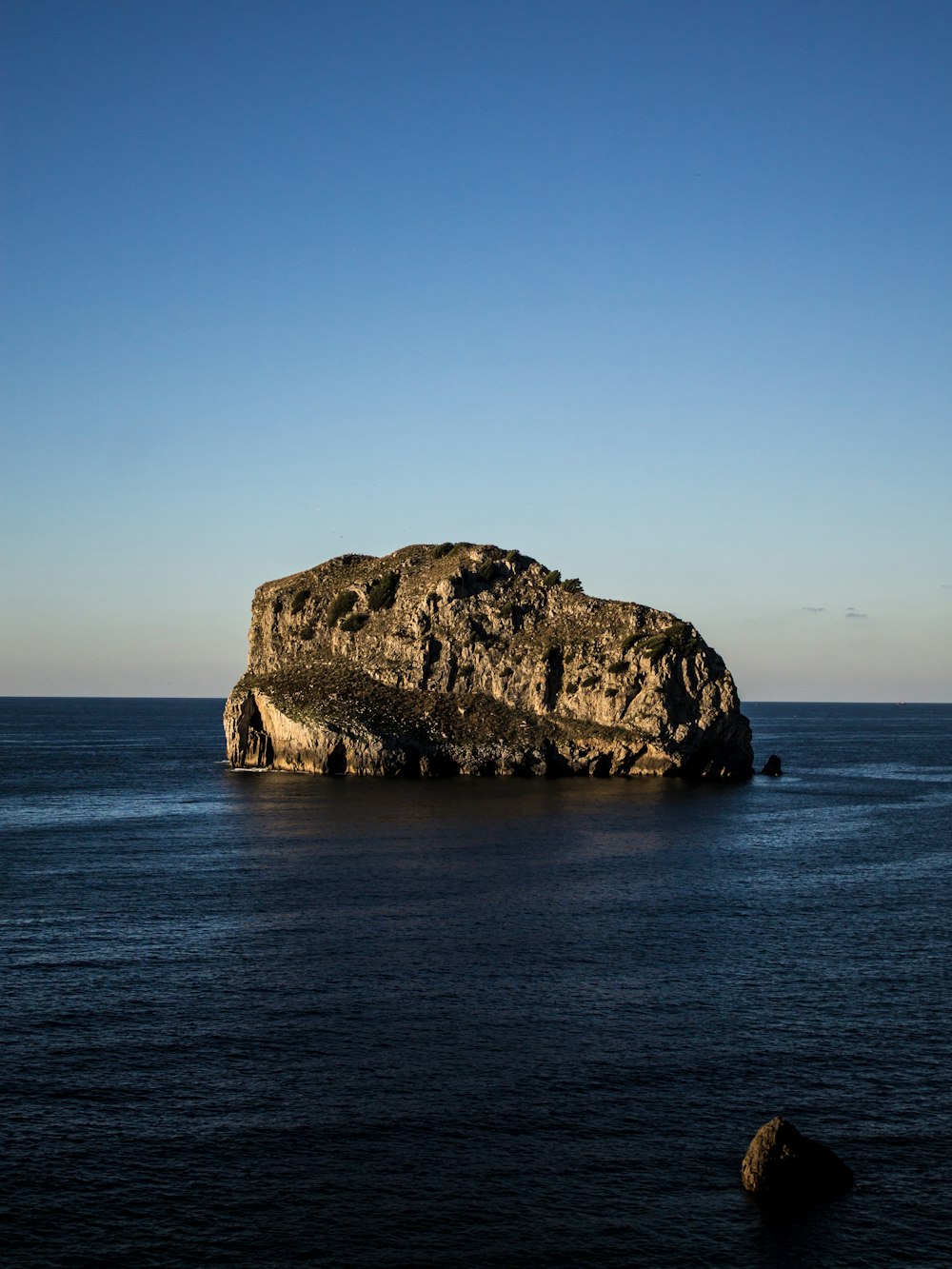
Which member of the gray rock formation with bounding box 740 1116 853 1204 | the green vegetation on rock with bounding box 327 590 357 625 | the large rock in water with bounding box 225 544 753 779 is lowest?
the gray rock formation with bounding box 740 1116 853 1204

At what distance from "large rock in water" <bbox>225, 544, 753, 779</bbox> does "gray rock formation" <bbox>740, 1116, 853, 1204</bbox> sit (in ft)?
334

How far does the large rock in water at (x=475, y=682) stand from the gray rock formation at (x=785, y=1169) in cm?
10172

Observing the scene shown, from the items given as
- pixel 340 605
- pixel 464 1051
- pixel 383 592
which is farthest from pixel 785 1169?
pixel 340 605

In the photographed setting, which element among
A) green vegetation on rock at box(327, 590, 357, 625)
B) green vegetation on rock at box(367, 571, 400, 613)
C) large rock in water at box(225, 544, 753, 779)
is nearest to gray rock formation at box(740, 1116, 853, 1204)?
large rock in water at box(225, 544, 753, 779)

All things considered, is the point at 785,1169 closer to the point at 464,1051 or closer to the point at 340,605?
the point at 464,1051

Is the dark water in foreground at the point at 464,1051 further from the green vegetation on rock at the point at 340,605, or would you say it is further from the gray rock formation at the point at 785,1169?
the green vegetation on rock at the point at 340,605

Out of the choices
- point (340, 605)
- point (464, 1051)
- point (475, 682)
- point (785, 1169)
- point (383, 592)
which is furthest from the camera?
point (340, 605)

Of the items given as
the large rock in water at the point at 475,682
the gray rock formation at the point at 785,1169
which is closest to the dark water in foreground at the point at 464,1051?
the gray rock formation at the point at 785,1169

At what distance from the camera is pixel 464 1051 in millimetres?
37188

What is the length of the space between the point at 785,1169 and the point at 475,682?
381ft

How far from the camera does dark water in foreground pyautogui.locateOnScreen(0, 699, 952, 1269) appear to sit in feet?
87.6

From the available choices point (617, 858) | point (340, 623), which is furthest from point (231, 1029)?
point (340, 623)

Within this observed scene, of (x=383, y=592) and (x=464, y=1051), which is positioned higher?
(x=383, y=592)

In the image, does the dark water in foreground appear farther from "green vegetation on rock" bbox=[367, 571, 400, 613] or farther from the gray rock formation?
"green vegetation on rock" bbox=[367, 571, 400, 613]
